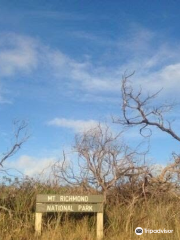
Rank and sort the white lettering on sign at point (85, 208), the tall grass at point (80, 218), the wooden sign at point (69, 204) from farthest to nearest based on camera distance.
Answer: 1. the white lettering on sign at point (85, 208)
2. the wooden sign at point (69, 204)
3. the tall grass at point (80, 218)

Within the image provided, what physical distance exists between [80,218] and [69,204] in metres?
0.81

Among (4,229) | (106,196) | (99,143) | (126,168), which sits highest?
(99,143)

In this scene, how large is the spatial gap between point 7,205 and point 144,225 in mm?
3729

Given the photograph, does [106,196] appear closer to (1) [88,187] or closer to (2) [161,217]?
(1) [88,187]

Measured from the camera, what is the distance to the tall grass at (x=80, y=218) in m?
10.8

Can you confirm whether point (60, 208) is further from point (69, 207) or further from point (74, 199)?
point (74, 199)

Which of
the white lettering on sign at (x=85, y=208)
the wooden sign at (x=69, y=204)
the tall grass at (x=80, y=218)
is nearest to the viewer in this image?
the tall grass at (x=80, y=218)

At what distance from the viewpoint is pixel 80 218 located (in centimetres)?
1182

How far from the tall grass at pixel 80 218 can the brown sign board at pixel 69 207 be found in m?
0.24

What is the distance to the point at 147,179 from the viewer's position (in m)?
14.0

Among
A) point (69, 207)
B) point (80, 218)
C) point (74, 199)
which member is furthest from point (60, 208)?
point (80, 218)

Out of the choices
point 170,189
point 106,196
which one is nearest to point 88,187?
point 106,196

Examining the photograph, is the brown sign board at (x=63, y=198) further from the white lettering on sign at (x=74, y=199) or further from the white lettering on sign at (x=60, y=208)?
the white lettering on sign at (x=60, y=208)

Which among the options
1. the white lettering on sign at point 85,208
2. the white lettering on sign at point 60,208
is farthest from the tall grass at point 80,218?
the white lettering on sign at point 85,208
